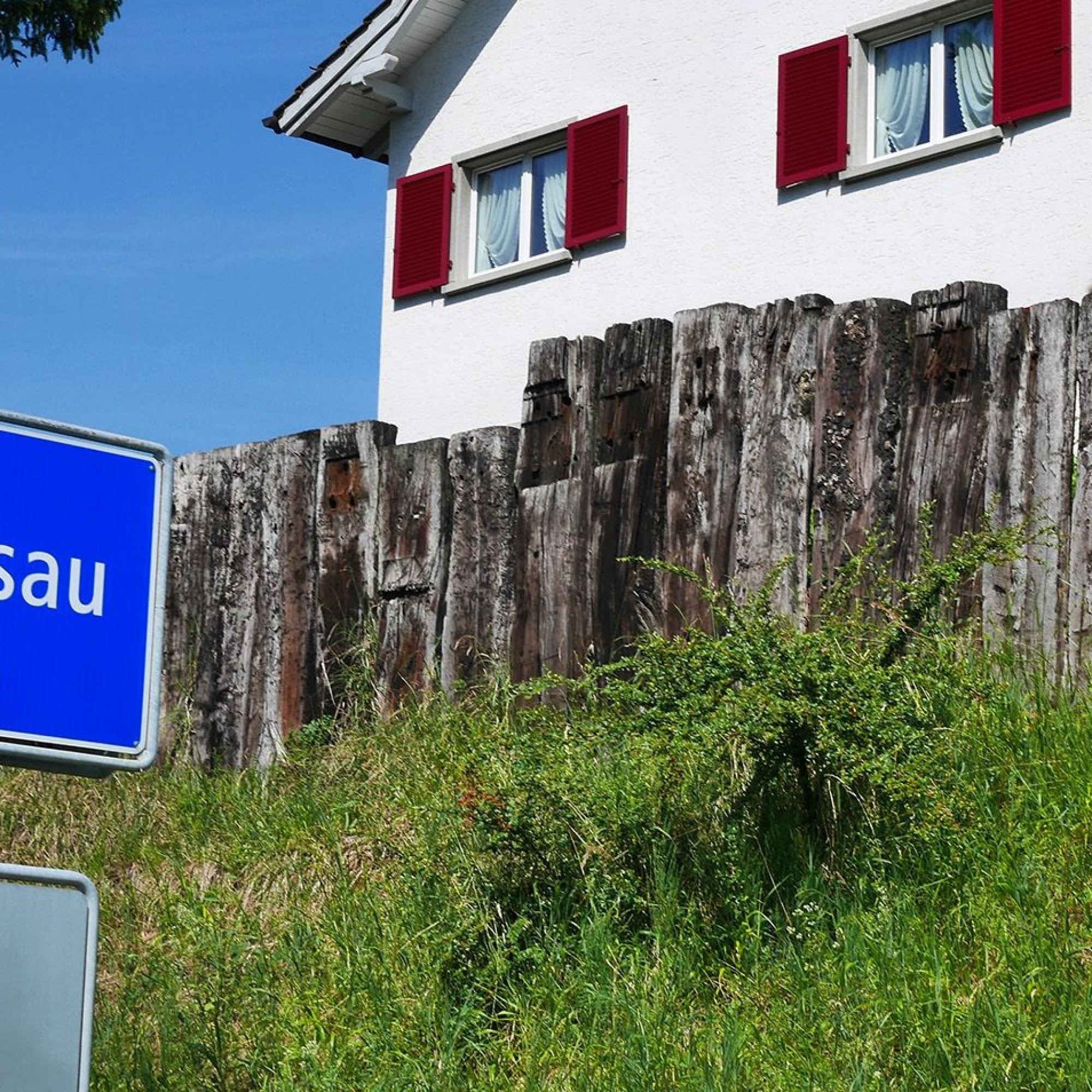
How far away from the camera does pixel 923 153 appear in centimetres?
1362

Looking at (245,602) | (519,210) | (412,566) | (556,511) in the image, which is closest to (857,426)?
(556,511)

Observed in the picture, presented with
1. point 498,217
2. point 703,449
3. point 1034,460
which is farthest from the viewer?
point 498,217

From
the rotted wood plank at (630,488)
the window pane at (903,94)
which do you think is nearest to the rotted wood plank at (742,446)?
the rotted wood plank at (630,488)

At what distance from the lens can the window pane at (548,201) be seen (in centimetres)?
1634

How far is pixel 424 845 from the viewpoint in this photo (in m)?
7.07

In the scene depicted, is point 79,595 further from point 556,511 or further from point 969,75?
point 969,75

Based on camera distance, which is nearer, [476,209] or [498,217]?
[498,217]

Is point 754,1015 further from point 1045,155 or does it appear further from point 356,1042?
point 1045,155

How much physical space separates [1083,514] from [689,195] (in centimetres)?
827

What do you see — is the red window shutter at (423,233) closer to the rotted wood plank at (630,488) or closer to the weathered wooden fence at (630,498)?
the weathered wooden fence at (630,498)

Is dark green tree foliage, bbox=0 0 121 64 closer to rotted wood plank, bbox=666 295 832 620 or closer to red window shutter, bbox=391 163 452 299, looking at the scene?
red window shutter, bbox=391 163 452 299

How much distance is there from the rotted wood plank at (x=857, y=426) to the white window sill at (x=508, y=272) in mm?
7885

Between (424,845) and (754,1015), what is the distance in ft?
6.80

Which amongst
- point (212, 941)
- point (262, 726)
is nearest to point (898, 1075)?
point (212, 941)
